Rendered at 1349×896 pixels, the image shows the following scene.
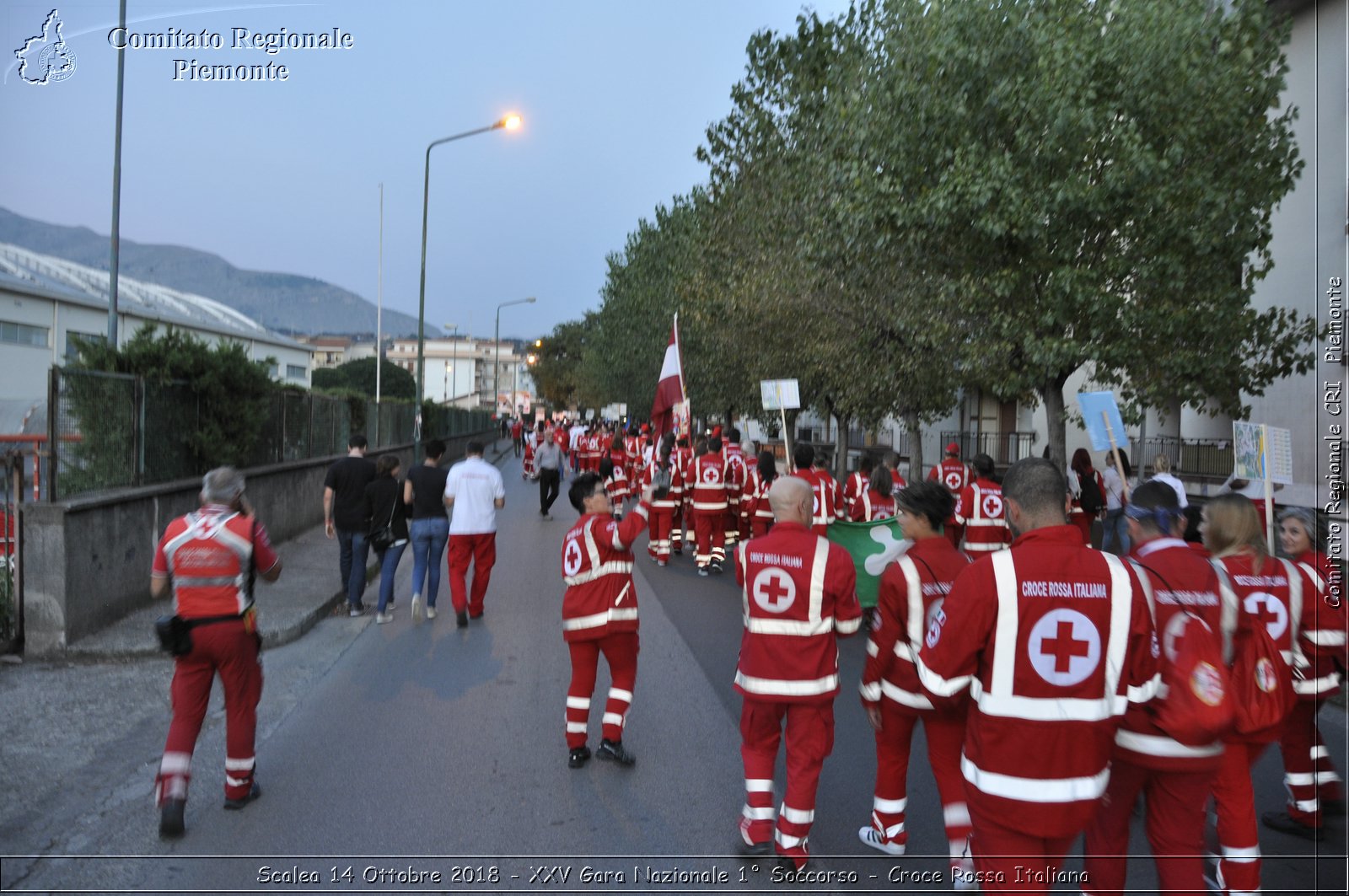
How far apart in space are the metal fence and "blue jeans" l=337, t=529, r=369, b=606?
2.19 m

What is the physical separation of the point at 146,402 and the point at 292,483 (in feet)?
17.7

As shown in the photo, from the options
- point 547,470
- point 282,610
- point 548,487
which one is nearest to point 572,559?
point 282,610

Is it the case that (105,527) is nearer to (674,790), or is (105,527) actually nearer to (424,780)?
(424,780)

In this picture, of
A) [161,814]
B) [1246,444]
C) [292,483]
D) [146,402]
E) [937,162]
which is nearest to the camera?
[161,814]

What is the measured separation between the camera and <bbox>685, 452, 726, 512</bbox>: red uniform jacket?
13.0 metres

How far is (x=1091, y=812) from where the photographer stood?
3.20 m

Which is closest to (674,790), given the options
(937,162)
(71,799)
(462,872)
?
(462,872)

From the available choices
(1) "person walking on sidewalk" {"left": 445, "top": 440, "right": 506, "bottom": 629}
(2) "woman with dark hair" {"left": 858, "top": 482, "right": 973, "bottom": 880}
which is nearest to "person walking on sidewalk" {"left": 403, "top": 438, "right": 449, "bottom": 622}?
(1) "person walking on sidewalk" {"left": 445, "top": 440, "right": 506, "bottom": 629}

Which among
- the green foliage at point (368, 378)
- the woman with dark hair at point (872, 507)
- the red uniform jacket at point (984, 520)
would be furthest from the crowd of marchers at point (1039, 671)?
the green foliage at point (368, 378)

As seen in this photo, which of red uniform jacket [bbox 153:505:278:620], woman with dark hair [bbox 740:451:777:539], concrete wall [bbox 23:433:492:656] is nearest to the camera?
red uniform jacket [bbox 153:505:278:620]

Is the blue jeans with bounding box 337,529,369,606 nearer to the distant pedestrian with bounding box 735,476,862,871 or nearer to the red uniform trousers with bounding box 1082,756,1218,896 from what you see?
the distant pedestrian with bounding box 735,476,862,871

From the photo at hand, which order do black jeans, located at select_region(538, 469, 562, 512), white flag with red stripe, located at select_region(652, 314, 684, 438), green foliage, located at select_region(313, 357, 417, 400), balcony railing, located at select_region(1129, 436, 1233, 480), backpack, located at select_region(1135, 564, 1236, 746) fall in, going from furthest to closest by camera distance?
green foliage, located at select_region(313, 357, 417, 400), balcony railing, located at select_region(1129, 436, 1233, 480), black jeans, located at select_region(538, 469, 562, 512), white flag with red stripe, located at select_region(652, 314, 684, 438), backpack, located at select_region(1135, 564, 1236, 746)

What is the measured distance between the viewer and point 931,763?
446cm

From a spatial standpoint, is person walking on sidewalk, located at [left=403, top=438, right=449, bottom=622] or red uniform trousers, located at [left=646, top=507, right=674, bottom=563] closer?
person walking on sidewalk, located at [left=403, top=438, right=449, bottom=622]
